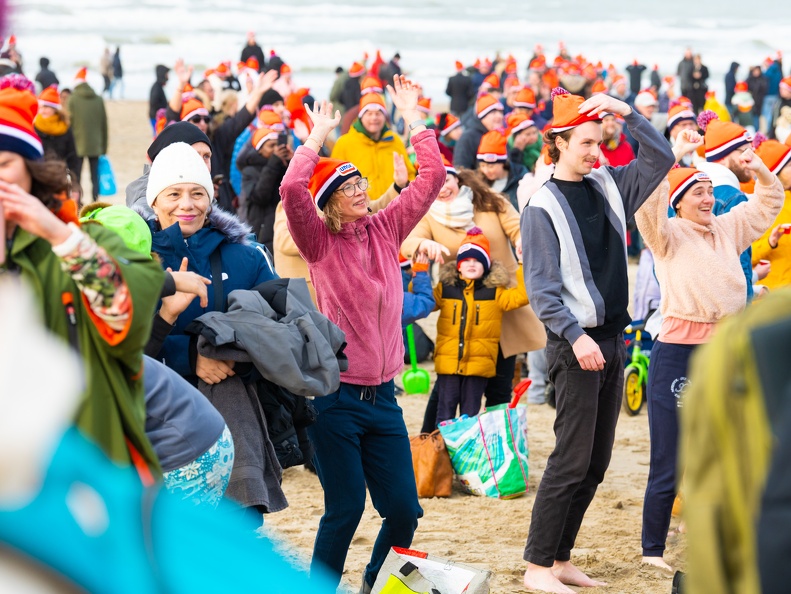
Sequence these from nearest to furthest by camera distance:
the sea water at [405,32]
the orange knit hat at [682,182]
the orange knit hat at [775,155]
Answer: the orange knit hat at [682,182]
the orange knit hat at [775,155]
the sea water at [405,32]

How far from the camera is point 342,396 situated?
466 centimetres

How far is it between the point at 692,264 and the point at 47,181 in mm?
3553

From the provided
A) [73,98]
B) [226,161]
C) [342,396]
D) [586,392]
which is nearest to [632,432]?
[586,392]

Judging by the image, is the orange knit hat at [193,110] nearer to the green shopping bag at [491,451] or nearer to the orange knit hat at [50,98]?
the green shopping bag at [491,451]

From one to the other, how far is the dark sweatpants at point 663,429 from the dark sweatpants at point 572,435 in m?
0.31

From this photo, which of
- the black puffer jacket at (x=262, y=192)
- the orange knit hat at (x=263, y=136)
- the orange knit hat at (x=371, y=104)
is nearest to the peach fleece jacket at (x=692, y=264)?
the black puffer jacket at (x=262, y=192)

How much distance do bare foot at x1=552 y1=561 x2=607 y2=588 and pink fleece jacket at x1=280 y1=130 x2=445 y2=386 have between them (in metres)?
1.32

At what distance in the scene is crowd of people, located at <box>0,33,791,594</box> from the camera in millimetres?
2641

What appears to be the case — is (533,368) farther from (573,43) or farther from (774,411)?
(573,43)

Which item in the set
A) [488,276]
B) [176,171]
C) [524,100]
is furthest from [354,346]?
[524,100]

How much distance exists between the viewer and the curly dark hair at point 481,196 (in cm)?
780

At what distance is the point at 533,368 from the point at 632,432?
116 centimetres

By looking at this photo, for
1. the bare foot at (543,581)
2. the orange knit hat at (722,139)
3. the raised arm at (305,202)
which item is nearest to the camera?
the raised arm at (305,202)

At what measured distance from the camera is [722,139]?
7.05 metres
